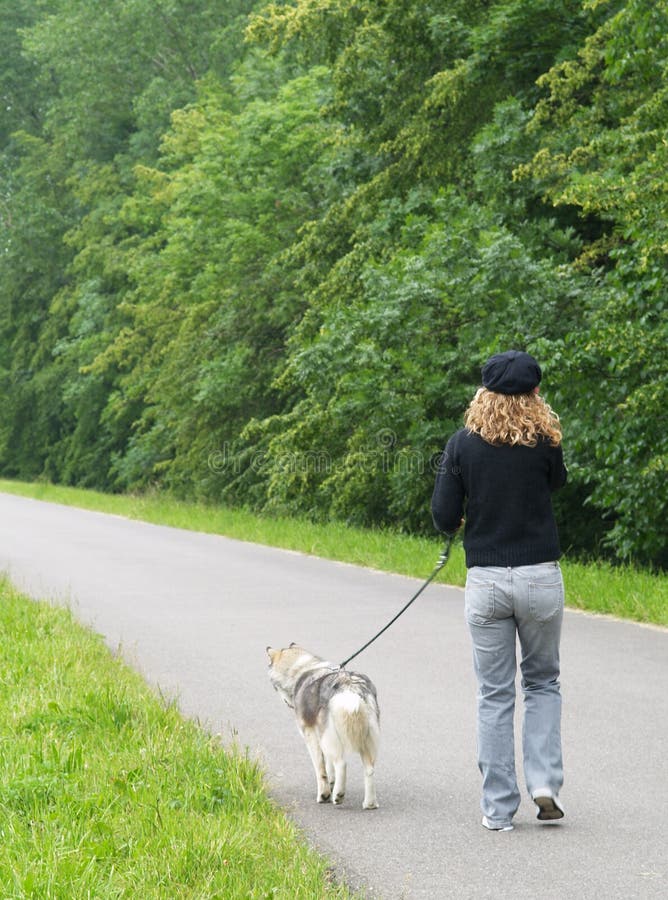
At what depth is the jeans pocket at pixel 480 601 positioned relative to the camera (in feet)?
18.8

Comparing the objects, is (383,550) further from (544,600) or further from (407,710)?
(544,600)

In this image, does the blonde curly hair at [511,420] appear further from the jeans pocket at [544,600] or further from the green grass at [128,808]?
the green grass at [128,808]

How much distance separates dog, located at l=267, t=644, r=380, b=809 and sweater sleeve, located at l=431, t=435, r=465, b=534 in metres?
0.77

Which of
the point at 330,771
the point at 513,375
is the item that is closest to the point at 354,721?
the point at 330,771

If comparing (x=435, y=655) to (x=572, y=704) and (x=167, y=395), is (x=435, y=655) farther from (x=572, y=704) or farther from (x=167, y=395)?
(x=167, y=395)

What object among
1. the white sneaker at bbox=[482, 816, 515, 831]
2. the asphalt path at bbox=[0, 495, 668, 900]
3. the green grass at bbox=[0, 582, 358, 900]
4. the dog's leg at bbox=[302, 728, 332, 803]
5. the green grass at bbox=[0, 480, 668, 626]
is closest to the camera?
the green grass at bbox=[0, 582, 358, 900]

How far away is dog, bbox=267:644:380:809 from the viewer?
5.86 m

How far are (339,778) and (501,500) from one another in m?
1.38

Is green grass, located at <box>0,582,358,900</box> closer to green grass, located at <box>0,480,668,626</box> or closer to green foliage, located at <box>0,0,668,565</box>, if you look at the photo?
green grass, located at <box>0,480,668,626</box>

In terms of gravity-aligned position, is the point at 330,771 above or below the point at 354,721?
below

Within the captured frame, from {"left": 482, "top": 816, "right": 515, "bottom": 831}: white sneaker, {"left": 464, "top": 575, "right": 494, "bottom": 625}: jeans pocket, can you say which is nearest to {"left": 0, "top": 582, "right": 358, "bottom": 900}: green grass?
{"left": 482, "top": 816, "right": 515, "bottom": 831}: white sneaker

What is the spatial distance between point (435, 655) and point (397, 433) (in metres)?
10.2

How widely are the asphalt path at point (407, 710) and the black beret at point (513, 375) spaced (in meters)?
1.78

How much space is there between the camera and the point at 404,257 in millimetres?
19312
